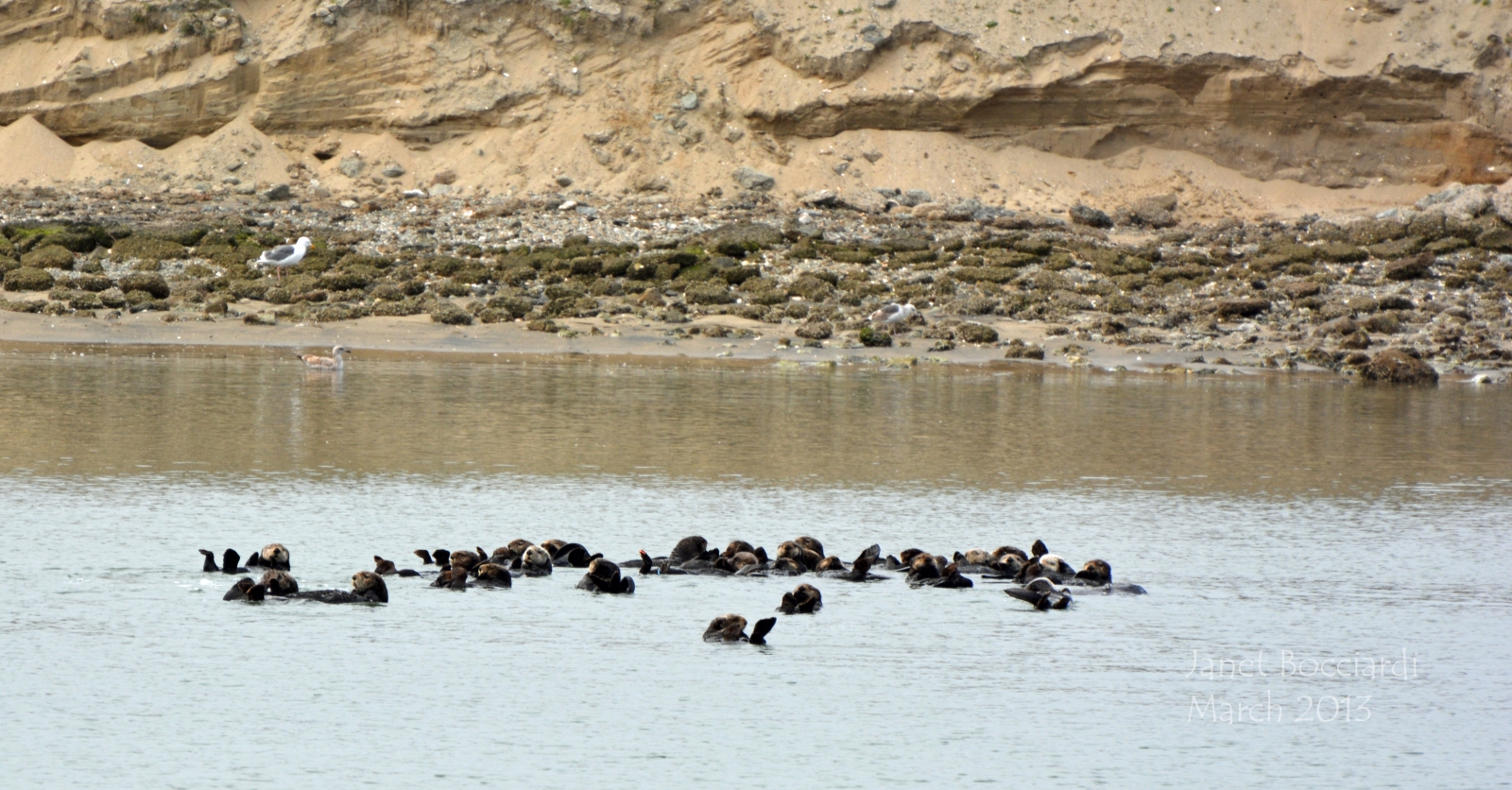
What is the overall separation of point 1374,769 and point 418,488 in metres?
7.53

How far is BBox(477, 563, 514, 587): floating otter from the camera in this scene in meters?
8.91

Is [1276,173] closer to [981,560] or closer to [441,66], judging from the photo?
[441,66]

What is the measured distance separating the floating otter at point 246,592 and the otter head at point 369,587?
0.46 m

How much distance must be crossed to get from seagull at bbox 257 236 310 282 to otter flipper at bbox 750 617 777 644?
22.3m

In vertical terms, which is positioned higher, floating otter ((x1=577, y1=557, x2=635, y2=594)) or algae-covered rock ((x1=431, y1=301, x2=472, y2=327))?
algae-covered rock ((x1=431, y1=301, x2=472, y2=327))

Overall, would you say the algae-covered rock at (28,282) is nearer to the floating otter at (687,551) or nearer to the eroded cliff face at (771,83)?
the eroded cliff face at (771,83)

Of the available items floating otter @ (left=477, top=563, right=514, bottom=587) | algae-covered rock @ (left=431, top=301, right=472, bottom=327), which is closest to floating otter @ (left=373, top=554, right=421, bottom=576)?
floating otter @ (left=477, top=563, right=514, bottom=587)

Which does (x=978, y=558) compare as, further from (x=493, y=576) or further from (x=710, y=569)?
(x=493, y=576)

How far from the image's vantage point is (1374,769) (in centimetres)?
616

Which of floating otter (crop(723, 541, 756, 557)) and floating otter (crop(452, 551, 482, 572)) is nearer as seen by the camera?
floating otter (crop(452, 551, 482, 572))

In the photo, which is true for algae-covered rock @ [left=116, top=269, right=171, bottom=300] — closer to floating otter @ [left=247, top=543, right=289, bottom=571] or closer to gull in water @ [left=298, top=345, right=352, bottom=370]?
gull in water @ [left=298, top=345, right=352, bottom=370]

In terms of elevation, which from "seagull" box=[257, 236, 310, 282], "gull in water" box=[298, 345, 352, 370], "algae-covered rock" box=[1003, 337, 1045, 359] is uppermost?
"seagull" box=[257, 236, 310, 282]

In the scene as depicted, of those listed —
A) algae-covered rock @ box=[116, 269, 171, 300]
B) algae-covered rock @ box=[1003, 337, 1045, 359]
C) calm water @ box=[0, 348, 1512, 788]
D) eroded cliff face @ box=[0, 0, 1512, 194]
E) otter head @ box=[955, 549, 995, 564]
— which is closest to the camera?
calm water @ box=[0, 348, 1512, 788]

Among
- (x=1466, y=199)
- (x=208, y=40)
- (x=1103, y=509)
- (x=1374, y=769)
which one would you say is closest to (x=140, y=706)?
(x=1374, y=769)
